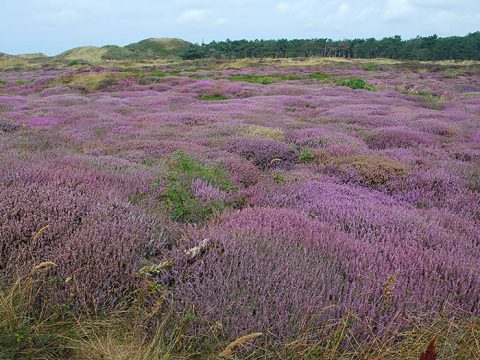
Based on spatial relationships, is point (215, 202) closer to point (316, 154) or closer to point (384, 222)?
point (384, 222)

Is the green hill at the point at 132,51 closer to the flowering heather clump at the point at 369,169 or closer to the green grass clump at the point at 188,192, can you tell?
the flowering heather clump at the point at 369,169

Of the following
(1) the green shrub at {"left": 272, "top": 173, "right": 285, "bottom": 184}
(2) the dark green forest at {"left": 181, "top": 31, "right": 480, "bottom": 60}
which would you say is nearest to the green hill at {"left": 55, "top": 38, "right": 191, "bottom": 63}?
(2) the dark green forest at {"left": 181, "top": 31, "right": 480, "bottom": 60}

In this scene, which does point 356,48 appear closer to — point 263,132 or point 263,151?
point 263,132

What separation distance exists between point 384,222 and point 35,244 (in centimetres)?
381

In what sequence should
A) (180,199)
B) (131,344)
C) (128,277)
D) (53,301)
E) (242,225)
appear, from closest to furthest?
(131,344) < (53,301) < (128,277) < (242,225) < (180,199)

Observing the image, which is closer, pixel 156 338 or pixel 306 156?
pixel 156 338

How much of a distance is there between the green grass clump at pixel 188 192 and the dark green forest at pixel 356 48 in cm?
9792

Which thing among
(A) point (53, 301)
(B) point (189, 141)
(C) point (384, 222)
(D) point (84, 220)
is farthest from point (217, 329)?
(B) point (189, 141)

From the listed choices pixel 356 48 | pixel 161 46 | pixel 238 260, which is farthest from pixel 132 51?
pixel 238 260

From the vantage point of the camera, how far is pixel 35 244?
11.6ft

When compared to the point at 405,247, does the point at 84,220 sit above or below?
above

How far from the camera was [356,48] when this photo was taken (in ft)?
358

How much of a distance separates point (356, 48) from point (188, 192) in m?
115

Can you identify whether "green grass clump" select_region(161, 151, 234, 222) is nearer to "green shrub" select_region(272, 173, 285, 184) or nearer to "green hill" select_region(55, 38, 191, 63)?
"green shrub" select_region(272, 173, 285, 184)
